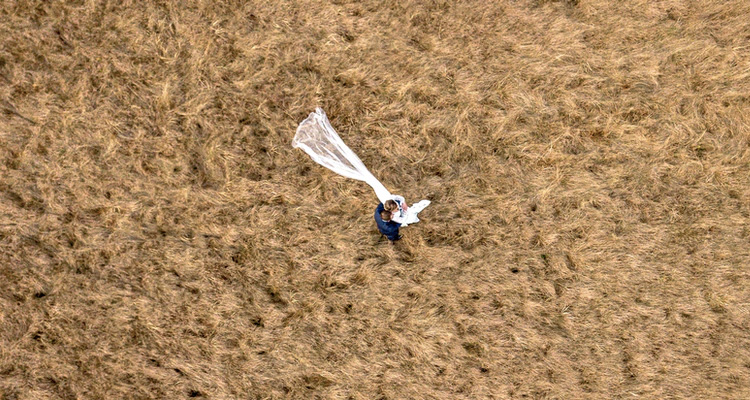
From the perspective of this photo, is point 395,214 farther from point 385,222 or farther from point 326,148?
point 326,148

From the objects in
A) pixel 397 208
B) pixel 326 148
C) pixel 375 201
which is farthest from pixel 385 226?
pixel 326 148

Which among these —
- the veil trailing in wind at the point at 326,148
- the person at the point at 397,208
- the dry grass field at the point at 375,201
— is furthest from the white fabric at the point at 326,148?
the person at the point at 397,208

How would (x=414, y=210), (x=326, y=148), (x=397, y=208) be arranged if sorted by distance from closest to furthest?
(x=397, y=208), (x=414, y=210), (x=326, y=148)

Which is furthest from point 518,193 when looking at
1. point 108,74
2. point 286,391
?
point 108,74

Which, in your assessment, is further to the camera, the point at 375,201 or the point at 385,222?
the point at 375,201

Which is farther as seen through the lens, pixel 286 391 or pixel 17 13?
pixel 17 13

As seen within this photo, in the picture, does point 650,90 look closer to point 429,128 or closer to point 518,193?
point 518,193
